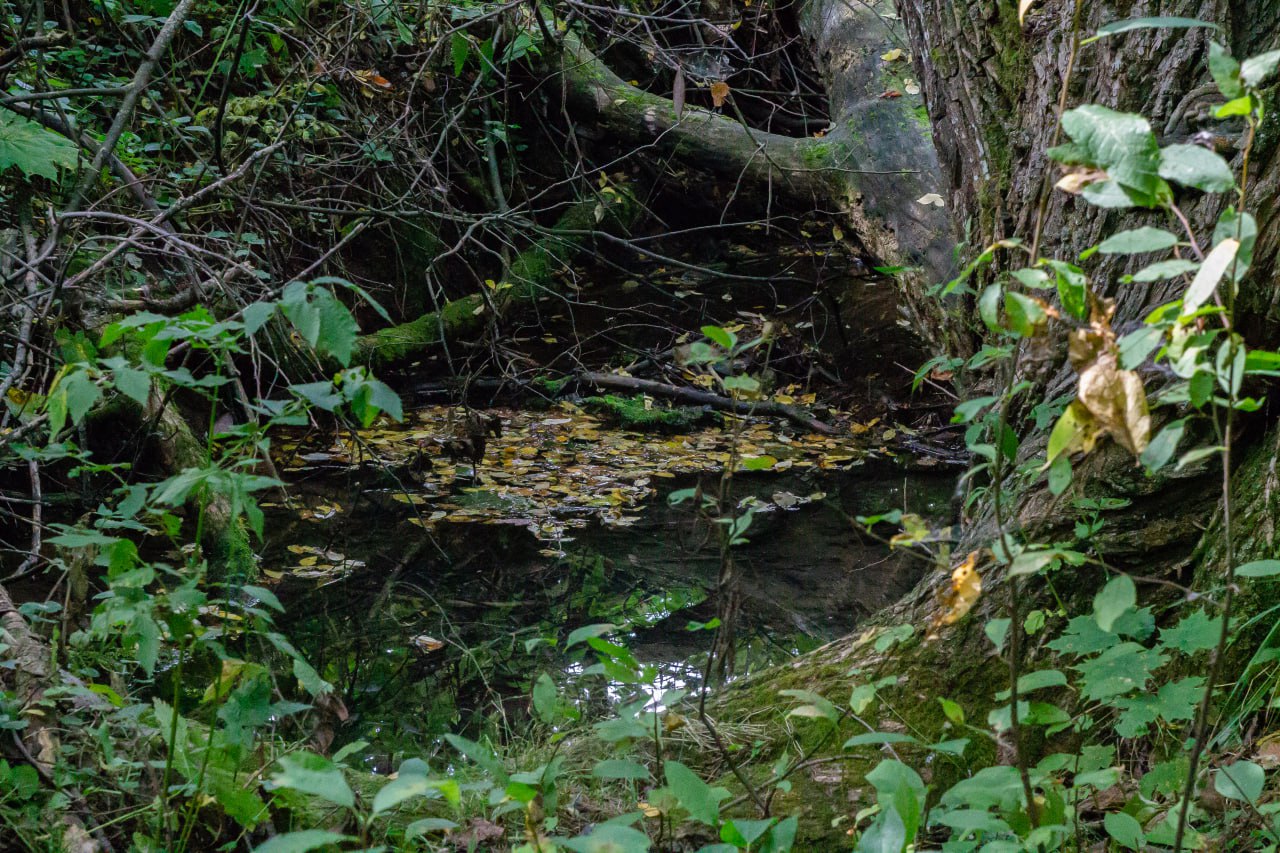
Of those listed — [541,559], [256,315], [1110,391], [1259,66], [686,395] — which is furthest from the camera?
[686,395]

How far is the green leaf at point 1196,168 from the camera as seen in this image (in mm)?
915

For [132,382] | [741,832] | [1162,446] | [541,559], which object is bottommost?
[541,559]

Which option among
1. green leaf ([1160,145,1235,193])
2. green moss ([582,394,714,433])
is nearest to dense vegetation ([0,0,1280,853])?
green leaf ([1160,145,1235,193])

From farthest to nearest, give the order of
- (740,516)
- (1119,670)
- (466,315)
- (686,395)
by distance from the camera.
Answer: (466,315) → (686,395) → (740,516) → (1119,670)

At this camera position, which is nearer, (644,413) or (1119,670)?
(1119,670)

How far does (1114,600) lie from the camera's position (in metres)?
1.04

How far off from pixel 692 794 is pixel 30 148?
315cm

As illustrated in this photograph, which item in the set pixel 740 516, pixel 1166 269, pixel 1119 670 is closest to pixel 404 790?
pixel 1166 269

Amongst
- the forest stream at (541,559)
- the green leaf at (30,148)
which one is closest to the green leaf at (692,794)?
the forest stream at (541,559)

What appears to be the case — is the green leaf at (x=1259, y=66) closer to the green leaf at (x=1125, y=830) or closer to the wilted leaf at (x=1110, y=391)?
the wilted leaf at (x=1110, y=391)

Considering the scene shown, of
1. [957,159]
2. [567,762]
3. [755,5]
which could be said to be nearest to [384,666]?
[567,762]

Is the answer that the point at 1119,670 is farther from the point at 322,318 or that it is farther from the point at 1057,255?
the point at 322,318

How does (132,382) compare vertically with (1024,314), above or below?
below

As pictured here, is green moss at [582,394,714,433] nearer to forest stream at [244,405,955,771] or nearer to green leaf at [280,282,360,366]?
forest stream at [244,405,955,771]
